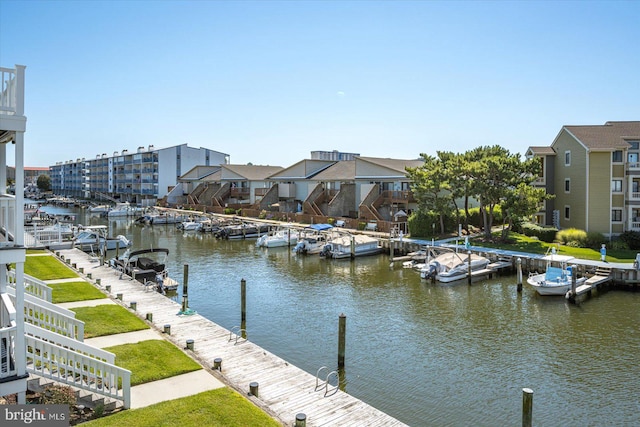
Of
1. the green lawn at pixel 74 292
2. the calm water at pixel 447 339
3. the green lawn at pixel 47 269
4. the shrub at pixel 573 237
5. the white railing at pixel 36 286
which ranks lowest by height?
the calm water at pixel 447 339

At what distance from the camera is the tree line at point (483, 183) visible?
1570 inches

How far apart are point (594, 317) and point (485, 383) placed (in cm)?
1189

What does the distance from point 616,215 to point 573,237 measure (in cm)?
485

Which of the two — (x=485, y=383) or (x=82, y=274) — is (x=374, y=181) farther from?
(x=485, y=383)

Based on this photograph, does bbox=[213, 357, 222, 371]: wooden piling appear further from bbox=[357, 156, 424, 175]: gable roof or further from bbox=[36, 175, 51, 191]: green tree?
bbox=[36, 175, 51, 191]: green tree

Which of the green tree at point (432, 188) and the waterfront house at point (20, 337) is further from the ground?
the green tree at point (432, 188)

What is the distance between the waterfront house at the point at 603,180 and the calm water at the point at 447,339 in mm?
14000

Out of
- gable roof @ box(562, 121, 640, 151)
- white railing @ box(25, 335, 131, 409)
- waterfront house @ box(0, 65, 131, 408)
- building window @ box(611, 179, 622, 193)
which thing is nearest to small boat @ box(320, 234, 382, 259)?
gable roof @ box(562, 121, 640, 151)

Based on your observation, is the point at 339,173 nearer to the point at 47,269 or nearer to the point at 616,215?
the point at 616,215

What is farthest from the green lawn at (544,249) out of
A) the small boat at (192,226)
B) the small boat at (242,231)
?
the small boat at (192,226)

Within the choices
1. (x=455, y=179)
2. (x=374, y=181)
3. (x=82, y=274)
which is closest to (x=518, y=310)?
(x=455, y=179)

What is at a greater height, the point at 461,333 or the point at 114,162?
the point at 114,162

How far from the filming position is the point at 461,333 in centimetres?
2216

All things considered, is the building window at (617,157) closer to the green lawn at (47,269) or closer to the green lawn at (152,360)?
the green lawn at (152,360)
